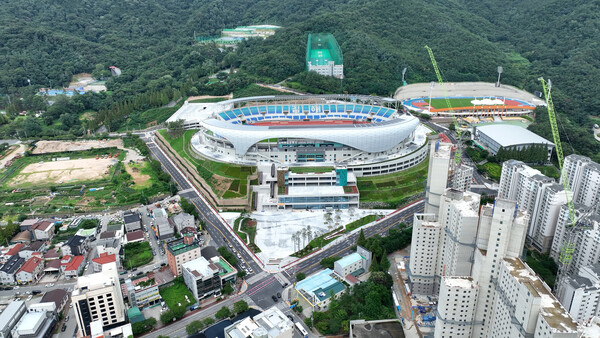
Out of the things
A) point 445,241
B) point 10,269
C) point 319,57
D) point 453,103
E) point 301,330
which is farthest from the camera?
point 319,57

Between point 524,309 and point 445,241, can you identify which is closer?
point 524,309

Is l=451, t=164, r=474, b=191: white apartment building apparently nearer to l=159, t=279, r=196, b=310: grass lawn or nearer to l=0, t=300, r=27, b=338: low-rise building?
l=159, t=279, r=196, b=310: grass lawn

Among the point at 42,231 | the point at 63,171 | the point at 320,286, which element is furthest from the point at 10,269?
the point at 320,286

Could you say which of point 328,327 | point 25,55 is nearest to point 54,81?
point 25,55

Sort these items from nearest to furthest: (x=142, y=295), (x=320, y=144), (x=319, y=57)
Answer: (x=142, y=295) → (x=320, y=144) → (x=319, y=57)

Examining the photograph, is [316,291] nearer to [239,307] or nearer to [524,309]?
[239,307]

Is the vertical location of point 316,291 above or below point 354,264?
below

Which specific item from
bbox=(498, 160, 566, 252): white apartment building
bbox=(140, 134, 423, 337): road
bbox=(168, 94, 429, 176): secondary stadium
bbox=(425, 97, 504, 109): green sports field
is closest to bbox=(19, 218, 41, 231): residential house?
bbox=(140, 134, 423, 337): road

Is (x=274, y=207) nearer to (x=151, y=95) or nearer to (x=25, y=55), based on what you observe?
(x=151, y=95)
